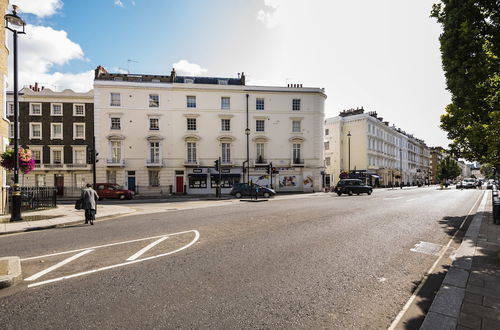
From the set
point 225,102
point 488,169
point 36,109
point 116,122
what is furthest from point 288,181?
point 488,169

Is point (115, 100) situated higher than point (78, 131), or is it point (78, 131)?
point (115, 100)

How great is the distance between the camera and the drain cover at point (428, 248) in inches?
237

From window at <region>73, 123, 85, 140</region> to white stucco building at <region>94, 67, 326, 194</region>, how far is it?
2.45 metres

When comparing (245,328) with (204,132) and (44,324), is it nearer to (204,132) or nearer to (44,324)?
(44,324)

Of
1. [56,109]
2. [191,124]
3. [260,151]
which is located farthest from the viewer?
[260,151]

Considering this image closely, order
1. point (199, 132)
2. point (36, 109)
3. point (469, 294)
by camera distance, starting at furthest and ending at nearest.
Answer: point (199, 132) → point (36, 109) → point (469, 294)

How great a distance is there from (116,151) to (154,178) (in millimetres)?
5674

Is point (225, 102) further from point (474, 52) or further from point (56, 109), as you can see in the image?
point (474, 52)

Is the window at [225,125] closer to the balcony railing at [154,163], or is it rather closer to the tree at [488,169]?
the balcony railing at [154,163]

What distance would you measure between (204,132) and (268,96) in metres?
10.00

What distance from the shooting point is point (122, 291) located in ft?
12.4

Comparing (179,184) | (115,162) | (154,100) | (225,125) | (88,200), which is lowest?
(179,184)

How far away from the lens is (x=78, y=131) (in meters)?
30.6

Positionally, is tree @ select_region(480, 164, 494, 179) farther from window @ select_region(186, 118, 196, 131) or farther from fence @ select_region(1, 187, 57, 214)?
fence @ select_region(1, 187, 57, 214)
